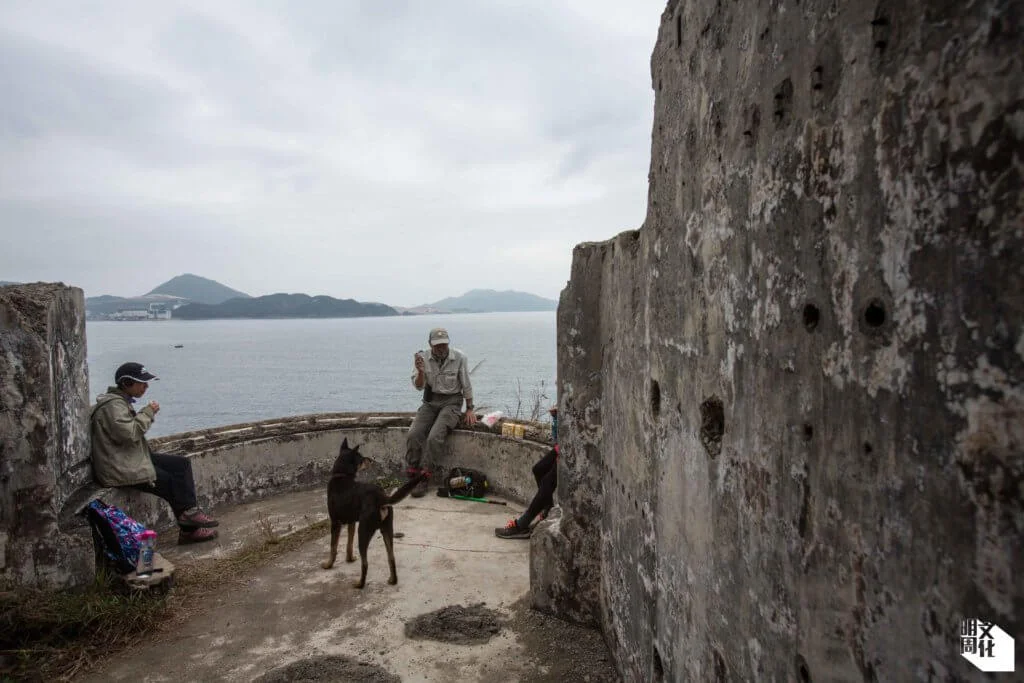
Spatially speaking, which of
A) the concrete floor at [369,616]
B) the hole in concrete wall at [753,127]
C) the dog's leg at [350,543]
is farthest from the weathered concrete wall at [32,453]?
the hole in concrete wall at [753,127]

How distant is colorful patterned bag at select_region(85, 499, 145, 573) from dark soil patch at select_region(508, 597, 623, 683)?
294cm

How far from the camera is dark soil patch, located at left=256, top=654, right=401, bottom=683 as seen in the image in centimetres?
404

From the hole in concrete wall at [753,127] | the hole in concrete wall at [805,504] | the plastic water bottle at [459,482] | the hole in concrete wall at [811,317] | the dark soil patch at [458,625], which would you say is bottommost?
the dark soil patch at [458,625]

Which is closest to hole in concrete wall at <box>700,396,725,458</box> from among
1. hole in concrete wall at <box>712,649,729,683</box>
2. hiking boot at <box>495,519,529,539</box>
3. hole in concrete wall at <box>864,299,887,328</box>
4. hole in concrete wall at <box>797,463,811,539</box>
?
hole in concrete wall at <box>797,463,811,539</box>

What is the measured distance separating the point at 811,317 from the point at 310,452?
24.2 ft

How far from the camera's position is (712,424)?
2.53 meters

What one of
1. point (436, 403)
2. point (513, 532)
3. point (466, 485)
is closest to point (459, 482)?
point (466, 485)

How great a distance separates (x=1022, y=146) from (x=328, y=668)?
427 cm

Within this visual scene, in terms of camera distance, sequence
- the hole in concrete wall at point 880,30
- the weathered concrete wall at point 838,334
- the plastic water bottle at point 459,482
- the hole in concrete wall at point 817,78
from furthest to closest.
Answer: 1. the plastic water bottle at point 459,482
2. the hole in concrete wall at point 817,78
3. the hole in concrete wall at point 880,30
4. the weathered concrete wall at point 838,334

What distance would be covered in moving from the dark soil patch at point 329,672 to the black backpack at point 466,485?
3.49 m

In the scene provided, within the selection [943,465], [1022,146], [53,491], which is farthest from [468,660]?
[1022,146]

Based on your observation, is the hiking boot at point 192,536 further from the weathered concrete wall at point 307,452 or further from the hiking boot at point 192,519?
the weathered concrete wall at point 307,452

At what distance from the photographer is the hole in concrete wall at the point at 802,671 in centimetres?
188

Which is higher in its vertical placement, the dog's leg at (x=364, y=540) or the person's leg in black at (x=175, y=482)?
the person's leg in black at (x=175, y=482)
